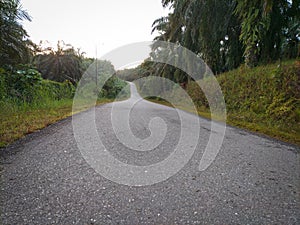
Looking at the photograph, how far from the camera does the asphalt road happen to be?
110cm

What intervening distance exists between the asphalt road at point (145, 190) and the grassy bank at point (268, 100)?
184cm

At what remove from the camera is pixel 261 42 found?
729cm

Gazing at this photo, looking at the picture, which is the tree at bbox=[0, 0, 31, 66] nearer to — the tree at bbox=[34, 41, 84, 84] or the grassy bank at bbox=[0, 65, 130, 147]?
the grassy bank at bbox=[0, 65, 130, 147]

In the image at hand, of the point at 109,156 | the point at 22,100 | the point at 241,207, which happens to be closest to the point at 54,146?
the point at 109,156

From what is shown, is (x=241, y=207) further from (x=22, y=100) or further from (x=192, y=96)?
(x=192, y=96)

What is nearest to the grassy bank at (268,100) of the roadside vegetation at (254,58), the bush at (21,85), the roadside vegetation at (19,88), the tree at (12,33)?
the roadside vegetation at (254,58)

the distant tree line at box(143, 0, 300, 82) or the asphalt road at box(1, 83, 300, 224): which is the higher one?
the distant tree line at box(143, 0, 300, 82)

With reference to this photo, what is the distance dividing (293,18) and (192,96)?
5855 millimetres

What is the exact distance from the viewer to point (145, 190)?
1.41 meters

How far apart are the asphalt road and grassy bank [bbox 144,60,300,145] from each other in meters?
1.84

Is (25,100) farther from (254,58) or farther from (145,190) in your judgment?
(254,58)

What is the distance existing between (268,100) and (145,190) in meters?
5.13

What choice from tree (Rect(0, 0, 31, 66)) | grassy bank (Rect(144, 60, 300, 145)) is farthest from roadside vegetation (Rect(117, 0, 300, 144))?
tree (Rect(0, 0, 31, 66))

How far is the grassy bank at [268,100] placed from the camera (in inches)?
156
